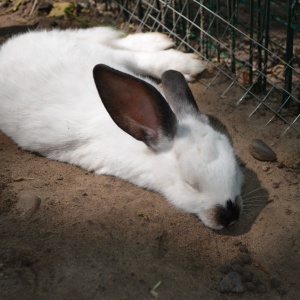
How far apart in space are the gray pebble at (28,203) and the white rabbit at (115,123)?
49cm

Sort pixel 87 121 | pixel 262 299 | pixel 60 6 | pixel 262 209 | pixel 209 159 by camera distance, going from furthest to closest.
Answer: pixel 60 6 < pixel 87 121 < pixel 262 209 < pixel 209 159 < pixel 262 299

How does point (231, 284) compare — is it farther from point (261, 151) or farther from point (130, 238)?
point (261, 151)

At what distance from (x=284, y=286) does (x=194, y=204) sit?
26.2 inches

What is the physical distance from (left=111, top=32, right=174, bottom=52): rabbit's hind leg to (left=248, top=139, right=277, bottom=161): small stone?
1390mm

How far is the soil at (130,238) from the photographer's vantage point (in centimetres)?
279

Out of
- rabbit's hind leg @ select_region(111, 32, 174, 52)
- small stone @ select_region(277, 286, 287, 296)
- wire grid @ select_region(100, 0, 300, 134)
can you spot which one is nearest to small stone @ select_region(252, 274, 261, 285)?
small stone @ select_region(277, 286, 287, 296)

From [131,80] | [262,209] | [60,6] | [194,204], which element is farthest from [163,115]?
[60,6]

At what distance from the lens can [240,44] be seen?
517 cm

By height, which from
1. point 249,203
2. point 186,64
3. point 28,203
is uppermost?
point 186,64

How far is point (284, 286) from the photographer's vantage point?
293cm

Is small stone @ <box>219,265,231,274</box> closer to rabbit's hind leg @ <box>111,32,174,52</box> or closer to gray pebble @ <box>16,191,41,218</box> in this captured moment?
gray pebble @ <box>16,191,41,218</box>

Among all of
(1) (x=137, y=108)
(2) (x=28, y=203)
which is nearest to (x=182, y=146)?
(1) (x=137, y=108)

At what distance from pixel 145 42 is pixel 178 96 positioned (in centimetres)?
150

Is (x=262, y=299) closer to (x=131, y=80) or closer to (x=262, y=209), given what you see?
(x=262, y=209)
